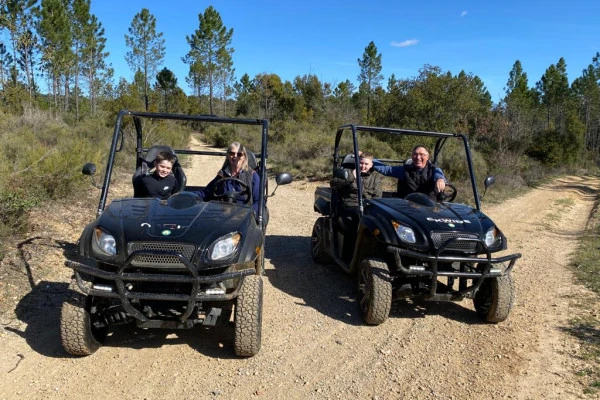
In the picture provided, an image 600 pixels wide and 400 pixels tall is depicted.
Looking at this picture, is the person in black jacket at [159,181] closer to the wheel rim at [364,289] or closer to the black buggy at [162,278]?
the black buggy at [162,278]

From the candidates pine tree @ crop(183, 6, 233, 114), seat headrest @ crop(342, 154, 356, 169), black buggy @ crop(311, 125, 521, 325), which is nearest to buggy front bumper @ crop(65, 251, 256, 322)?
black buggy @ crop(311, 125, 521, 325)

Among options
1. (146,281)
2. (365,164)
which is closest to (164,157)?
(146,281)

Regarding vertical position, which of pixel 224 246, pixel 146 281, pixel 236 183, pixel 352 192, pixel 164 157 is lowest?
pixel 146 281

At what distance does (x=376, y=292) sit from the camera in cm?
425

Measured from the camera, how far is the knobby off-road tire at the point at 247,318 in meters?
3.56

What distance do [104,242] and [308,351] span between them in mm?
1854

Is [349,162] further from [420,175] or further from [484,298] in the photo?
[484,298]

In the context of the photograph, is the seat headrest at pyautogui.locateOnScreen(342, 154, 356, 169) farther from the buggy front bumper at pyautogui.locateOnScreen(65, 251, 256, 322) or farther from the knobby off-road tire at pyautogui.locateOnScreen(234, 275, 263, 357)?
the buggy front bumper at pyautogui.locateOnScreen(65, 251, 256, 322)

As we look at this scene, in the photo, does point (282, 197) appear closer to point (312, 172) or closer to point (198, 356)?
point (312, 172)

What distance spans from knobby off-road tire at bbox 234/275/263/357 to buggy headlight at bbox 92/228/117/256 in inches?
39.1

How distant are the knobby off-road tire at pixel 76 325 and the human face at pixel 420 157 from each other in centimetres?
382

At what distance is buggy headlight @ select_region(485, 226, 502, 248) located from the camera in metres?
4.30

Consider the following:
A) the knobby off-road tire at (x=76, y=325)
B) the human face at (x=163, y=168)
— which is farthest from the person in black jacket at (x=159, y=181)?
the knobby off-road tire at (x=76, y=325)

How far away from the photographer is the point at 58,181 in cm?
793
